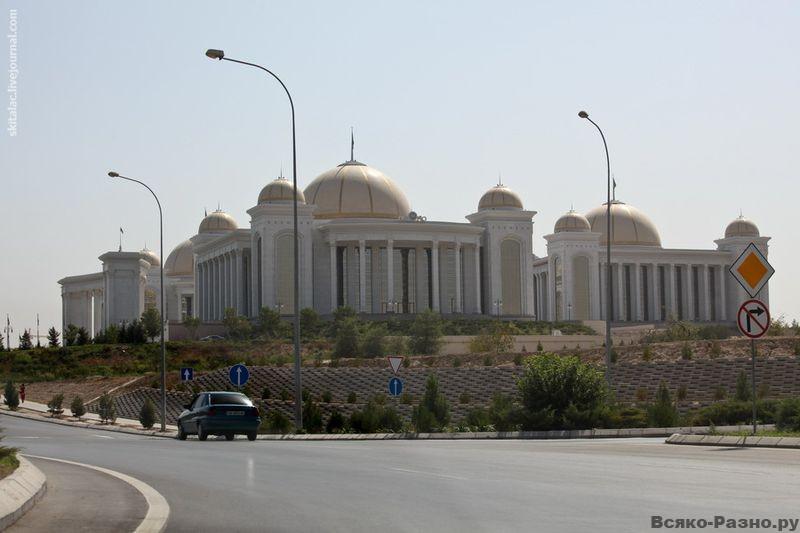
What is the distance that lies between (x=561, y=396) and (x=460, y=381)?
2049 centimetres

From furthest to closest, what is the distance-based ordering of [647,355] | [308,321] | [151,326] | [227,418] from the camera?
[151,326], [308,321], [647,355], [227,418]

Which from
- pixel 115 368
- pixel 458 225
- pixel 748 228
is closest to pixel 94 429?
pixel 115 368

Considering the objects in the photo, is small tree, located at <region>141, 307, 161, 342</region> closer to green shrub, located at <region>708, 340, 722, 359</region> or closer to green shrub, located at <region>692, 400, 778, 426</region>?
green shrub, located at <region>708, 340, 722, 359</region>

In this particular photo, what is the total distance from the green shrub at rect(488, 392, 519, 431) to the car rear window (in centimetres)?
672

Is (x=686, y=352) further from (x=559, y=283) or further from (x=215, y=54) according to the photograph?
(x=559, y=283)

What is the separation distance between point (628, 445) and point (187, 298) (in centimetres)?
11959

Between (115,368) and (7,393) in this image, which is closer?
(7,393)

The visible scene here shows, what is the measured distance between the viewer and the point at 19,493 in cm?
1309

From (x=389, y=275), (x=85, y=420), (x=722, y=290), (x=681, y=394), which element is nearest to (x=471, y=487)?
(x=681, y=394)

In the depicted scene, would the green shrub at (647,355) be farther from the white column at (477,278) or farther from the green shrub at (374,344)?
the white column at (477,278)

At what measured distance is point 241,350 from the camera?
81750 mm

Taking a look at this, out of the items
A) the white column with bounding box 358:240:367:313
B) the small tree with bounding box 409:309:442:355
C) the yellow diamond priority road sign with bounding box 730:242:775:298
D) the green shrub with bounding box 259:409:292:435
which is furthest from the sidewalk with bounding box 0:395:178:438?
the white column with bounding box 358:240:367:313

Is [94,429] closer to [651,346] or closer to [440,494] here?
[651,346]

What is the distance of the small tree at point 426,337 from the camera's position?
3041 inches
